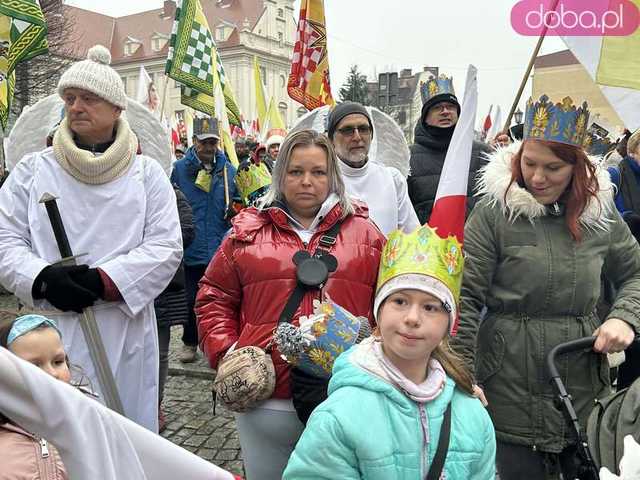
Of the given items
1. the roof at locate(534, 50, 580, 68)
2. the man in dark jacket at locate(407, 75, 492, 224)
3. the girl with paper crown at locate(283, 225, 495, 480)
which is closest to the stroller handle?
the girl with paper crown at locate(283, 225, 495, 480)

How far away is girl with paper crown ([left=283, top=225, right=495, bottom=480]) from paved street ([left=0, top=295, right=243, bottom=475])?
2.30 m

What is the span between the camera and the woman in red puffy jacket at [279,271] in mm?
2521

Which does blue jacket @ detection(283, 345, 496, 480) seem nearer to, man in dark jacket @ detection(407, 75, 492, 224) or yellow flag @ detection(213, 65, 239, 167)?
man in dark jacket @ detection(407, 75, 492, 224)

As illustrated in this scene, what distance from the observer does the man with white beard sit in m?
3.71

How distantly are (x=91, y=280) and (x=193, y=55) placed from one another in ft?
15.3

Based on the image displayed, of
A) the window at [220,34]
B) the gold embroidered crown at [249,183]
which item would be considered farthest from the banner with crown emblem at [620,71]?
the window at [220,34]

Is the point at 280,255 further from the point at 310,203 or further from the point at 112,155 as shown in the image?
the point at 112,155

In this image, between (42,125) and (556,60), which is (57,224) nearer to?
(42,125)

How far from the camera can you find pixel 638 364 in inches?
165

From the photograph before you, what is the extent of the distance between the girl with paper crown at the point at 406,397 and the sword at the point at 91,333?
1333 mm

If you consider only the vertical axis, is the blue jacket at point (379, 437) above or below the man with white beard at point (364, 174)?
below

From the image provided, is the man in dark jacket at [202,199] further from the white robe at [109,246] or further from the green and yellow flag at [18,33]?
the white robe at [109,246]

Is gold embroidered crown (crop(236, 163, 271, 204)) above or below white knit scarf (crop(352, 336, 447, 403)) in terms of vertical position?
above

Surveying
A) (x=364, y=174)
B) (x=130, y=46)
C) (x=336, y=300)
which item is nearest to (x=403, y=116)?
(x=130, y=46)
